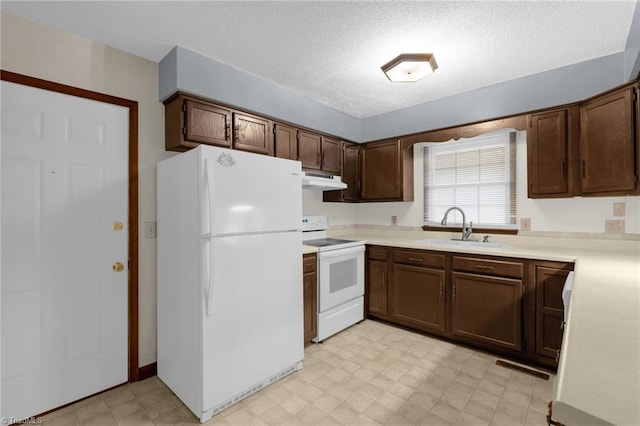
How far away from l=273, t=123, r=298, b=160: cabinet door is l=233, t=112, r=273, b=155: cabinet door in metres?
0.07

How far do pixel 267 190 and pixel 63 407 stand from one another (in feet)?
6.45

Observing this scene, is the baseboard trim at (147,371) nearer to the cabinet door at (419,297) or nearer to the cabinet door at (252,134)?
the cabinet door at (252,134)

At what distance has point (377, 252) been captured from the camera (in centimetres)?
341

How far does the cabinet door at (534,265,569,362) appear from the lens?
7.63ft

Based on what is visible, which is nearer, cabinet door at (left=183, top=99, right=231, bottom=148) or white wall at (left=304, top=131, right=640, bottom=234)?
cabinet door at (left=183, top=99, right=231, bottom=148)

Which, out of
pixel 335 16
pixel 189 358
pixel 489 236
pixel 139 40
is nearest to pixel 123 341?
pixel 189 358

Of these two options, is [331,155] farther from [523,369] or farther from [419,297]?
[523,369]

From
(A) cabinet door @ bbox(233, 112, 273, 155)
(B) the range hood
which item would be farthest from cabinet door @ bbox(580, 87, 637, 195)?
(A) cabinet door @ bbox(233, 112, 273, 155)

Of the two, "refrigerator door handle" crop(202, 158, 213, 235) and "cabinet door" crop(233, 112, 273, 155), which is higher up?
"cabinet door" crop(233, 112, 273, 155)

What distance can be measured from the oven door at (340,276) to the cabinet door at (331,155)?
3.26 ft

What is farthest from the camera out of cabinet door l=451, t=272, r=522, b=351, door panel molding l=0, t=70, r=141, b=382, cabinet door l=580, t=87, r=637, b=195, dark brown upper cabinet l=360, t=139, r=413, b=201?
dark brown upper cabinet l=360, t=139, r=413, b=201

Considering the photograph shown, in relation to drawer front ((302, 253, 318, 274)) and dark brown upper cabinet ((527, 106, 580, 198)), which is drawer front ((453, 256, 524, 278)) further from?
drawer front ((302, 253, 318, 274))

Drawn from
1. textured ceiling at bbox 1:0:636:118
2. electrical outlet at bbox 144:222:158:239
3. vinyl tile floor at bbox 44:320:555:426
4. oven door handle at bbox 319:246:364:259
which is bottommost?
vinyl tile floor at bbox 44:320:555:426

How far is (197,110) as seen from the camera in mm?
2371
